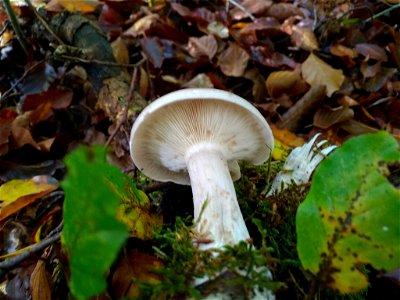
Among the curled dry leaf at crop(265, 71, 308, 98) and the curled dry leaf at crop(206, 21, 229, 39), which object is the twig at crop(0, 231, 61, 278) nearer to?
the curled dry leaf at crop(265, 71, 308, 98)

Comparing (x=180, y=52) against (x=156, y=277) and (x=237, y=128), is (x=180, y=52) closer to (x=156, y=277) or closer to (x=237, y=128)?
(x=237, y=128)

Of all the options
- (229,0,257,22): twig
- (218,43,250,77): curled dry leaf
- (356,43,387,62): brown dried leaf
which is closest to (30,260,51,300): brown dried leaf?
(218,43,250,77): curled dry leaf

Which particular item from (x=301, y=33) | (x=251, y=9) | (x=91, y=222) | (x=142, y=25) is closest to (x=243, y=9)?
(x=251, y=9)

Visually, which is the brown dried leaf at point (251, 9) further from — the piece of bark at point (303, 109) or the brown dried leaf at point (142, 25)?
the piece of bark at point (303, 109)

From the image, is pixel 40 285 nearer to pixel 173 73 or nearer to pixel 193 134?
pixel 193 134

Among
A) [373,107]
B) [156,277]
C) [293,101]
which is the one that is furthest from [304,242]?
[373,107]

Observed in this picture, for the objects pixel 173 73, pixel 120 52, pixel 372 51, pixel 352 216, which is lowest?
pixel 173 73

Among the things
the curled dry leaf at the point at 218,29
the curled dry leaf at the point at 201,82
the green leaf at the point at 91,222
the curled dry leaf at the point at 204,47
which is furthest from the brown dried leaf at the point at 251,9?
the green leaf at the point at 91,222
